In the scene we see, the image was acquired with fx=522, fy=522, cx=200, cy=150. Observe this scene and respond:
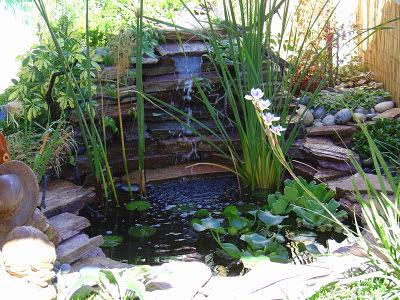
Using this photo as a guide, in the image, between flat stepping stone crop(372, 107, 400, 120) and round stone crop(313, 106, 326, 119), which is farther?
round stone crop(313, 106, 326, 119)

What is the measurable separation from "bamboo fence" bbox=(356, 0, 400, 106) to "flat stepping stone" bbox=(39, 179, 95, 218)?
3799 millimetres

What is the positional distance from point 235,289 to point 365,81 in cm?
546

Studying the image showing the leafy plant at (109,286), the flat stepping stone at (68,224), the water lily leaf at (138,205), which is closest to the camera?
the leafy plant at (109,286)

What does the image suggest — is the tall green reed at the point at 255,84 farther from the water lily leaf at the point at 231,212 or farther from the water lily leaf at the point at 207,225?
the water lily leaf at the point at 207,225

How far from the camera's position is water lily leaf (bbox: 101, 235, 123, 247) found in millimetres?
3191

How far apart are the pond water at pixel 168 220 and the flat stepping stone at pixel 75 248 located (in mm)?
207

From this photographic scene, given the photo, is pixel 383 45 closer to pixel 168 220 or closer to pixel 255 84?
pixel 255 84

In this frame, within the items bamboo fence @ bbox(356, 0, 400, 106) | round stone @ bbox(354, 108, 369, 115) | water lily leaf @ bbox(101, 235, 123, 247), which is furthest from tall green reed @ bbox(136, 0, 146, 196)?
bamboo fence @ bbox(356, 0, 400, 106)

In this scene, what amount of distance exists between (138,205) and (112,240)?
0.58 meters

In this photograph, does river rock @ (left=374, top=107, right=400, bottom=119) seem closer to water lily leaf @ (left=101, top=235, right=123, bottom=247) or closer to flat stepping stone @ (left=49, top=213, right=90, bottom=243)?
water lily leaf @ (left=101, top=235, right=123, bottom=247)

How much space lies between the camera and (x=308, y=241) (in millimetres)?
3223

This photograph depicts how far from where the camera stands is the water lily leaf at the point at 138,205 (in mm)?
3789

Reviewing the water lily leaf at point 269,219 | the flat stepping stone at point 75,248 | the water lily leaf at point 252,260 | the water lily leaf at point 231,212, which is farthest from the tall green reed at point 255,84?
the flat stepping stone at point 75,248

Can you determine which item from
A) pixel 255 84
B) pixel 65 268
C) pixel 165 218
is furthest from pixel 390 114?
pixel 65 268
